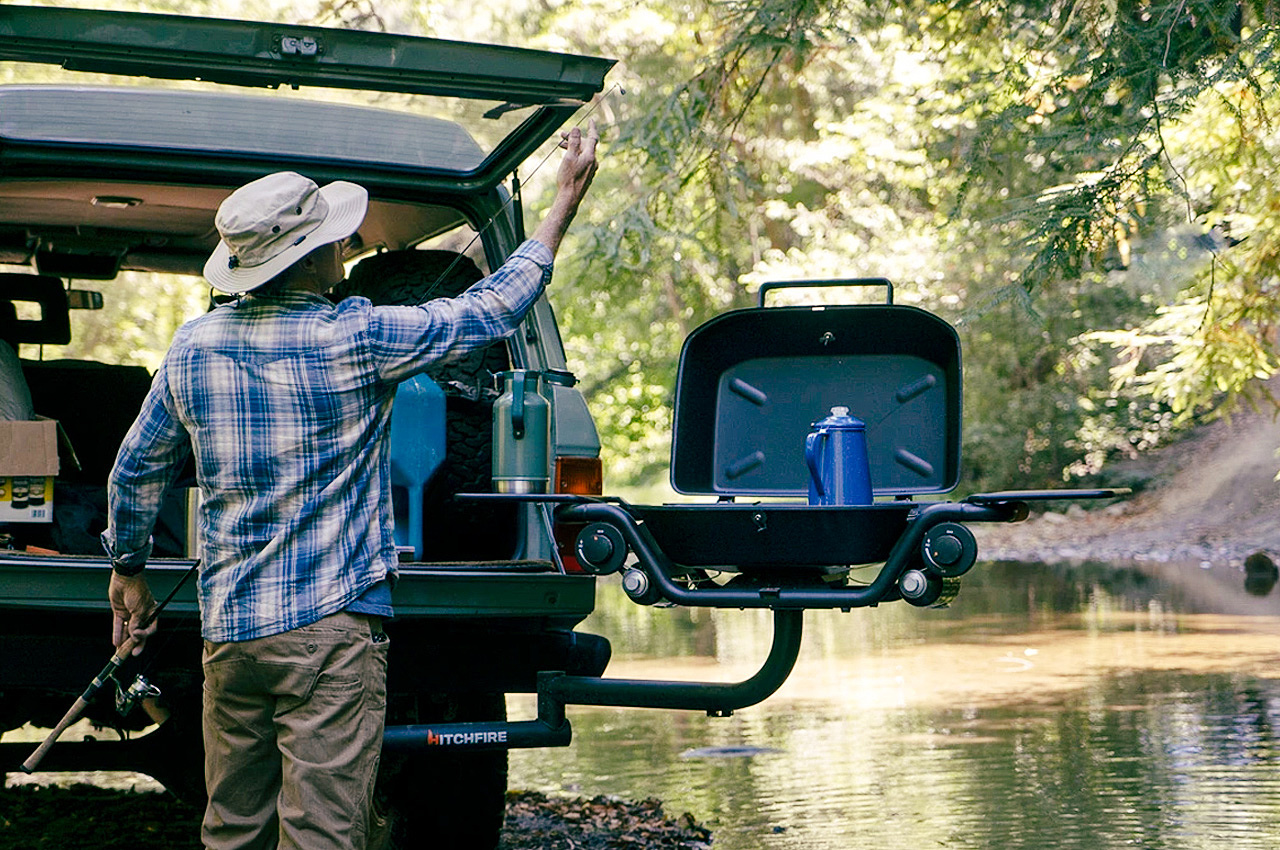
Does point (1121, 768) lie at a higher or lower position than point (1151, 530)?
lower

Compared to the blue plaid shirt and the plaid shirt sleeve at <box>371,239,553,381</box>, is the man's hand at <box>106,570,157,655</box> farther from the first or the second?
the plaid shirt sleeve at <box>371,239,553,381</box>

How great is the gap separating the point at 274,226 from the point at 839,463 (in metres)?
1.78

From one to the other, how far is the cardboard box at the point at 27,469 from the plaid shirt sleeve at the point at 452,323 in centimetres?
177

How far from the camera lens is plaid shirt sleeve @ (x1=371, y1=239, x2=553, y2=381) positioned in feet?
11.6

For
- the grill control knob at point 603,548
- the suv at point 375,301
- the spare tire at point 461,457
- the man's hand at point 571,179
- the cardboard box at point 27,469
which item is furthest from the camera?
the spare tire at point 461,457

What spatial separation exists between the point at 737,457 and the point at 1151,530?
20.8m

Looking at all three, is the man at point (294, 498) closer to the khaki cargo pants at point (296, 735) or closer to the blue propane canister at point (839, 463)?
the khaki cargo pants at point (296, 735)

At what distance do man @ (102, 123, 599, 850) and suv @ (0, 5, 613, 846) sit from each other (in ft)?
2.39

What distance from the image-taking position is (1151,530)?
2453cm

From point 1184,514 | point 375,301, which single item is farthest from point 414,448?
point 1184,514

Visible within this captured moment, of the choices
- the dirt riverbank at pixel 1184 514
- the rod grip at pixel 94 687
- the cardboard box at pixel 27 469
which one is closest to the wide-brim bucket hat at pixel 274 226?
the rod grip at pixel 94 687

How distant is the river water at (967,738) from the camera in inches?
238

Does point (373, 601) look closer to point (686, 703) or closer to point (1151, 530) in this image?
point (686, 703)

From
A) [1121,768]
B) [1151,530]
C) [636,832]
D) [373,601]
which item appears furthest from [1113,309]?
[373,601]
